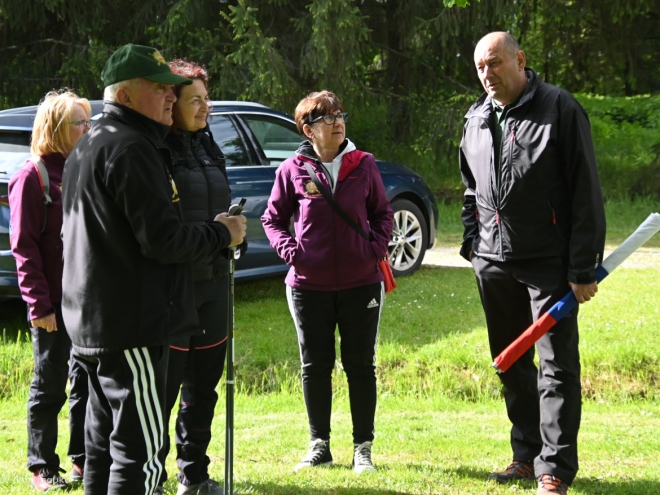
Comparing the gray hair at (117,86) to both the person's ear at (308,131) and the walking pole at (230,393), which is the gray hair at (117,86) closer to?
the walking pole at (230,393)

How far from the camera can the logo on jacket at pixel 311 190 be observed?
489 centimetres

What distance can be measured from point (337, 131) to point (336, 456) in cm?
185

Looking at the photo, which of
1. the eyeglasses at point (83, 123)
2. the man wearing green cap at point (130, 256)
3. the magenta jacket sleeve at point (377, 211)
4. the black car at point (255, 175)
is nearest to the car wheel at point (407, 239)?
the black car at point (255, 175)

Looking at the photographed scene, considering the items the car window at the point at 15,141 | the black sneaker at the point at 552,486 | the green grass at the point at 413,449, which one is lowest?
the green grass at the point at 413,449

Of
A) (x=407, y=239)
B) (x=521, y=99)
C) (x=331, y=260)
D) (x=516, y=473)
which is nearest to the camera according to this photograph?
(x=521, y=99)

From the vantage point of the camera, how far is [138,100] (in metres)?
3.50

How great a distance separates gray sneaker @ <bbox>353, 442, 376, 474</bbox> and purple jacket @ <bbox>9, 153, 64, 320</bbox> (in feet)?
5.81

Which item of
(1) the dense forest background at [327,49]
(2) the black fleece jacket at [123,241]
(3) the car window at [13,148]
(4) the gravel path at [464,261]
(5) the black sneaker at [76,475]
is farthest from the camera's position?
(1) the dense forest background at [327,49]

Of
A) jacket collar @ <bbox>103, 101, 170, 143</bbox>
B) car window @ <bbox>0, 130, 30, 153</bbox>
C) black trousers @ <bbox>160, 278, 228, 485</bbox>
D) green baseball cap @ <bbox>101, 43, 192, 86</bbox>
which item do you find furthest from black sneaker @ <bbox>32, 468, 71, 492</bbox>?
car window @ <bbox>0, 130, 30, 153</bbox>

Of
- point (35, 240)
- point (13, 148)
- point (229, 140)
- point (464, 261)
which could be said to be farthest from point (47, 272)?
point (464, 261)

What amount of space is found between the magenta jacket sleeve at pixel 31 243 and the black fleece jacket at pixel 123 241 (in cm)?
106

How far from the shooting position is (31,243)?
4520 mm

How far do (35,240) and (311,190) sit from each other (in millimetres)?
1428

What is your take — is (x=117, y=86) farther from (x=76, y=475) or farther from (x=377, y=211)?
(x=76, y=475)
